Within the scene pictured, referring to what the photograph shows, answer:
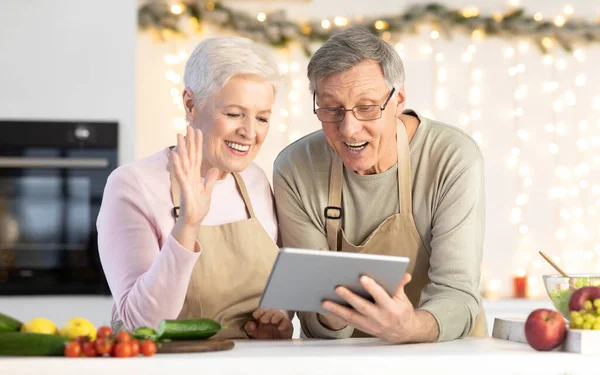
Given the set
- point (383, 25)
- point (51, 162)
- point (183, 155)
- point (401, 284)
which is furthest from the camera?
point (383, 25)

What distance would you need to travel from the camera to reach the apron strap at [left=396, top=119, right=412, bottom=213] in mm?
2131

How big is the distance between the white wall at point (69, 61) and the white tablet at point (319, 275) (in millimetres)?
2009

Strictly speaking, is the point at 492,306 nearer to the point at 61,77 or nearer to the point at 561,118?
the point at 561,118

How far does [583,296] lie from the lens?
173 centimetres

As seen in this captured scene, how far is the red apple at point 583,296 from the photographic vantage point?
5.64 feet

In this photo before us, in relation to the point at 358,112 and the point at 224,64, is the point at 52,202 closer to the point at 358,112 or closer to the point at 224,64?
the point at 224,64

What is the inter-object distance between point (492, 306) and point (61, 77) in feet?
7.55

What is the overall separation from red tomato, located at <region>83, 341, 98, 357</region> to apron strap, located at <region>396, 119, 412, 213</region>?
36.7 inches

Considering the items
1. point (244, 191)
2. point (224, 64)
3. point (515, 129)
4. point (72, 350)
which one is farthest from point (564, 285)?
point (515, 129)

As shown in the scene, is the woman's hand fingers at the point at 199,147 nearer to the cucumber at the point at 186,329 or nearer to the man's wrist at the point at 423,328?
the cucumber at the point at 186,329

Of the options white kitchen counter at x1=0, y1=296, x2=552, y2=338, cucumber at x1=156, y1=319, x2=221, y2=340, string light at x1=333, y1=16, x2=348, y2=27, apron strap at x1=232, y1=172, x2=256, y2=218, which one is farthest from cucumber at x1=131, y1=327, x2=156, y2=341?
string light at x1=333, y1=16, x2=348, y2=27

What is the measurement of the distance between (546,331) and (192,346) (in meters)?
0.68

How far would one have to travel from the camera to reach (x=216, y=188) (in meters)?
2.16

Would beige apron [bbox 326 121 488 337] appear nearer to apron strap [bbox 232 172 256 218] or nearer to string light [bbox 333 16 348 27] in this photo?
apron strap [bbox 232 172 256 218]
